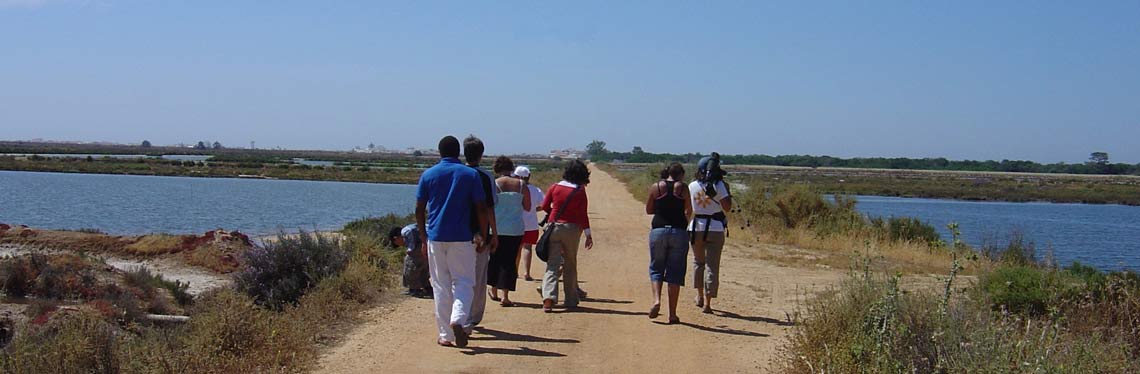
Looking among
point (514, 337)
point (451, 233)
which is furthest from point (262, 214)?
point (451, 233)

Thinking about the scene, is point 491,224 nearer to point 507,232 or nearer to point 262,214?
point 507,232

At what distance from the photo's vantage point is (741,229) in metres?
21.2

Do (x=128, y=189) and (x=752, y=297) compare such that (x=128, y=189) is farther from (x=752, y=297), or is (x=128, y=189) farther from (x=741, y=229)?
(x=752, y=297)

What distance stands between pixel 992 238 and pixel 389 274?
13673 mm

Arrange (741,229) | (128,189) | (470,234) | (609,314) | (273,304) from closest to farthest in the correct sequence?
(470,234), (609,314), (273,304), (741,229), (128,189)

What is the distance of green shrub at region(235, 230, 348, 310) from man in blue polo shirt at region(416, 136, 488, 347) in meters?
3.44

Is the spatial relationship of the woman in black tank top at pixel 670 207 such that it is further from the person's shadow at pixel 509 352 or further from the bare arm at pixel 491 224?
the person's shadow at pixel 509 352

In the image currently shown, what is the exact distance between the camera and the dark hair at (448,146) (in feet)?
25.8

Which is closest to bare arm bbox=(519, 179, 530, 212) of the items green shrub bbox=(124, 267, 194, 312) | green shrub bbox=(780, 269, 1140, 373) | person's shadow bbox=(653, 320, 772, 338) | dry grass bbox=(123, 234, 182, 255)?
person's shadow bbox=(653, 320, 772, 338)

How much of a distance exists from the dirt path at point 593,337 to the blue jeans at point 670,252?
0.51m

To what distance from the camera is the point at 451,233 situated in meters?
7.61

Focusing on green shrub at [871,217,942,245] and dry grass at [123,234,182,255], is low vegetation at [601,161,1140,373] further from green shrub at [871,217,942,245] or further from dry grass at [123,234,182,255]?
dry grass at [123,234,182,255]

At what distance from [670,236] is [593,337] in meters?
1.35

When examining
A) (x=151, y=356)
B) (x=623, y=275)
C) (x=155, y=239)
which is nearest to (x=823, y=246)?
(x=623, y=275)
